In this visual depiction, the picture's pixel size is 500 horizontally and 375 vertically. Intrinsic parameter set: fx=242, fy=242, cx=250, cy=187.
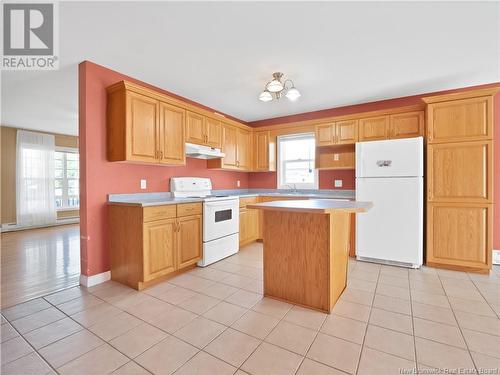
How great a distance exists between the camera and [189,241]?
3111 mm

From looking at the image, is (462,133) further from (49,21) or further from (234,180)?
(49,21)

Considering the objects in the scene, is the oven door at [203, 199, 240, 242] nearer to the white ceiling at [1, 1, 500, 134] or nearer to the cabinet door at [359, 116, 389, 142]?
the white ceiling at [1, 1, 500, 134]

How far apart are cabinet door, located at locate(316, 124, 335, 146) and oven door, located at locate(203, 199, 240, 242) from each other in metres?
1.79

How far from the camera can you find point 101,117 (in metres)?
2.82

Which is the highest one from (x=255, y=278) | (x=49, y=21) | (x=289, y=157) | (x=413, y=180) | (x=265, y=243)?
(x=49, y=21)

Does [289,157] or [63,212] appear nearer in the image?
[289,157]

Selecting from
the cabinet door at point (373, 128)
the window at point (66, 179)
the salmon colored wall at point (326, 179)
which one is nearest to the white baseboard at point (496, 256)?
the salmon colored wall at point (326, 179)

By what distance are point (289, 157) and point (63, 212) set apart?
6.44 metres

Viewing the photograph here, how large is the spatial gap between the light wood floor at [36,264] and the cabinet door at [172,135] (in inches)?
72.2

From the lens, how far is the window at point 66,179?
6723mm

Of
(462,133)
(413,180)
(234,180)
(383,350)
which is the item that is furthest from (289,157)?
(383,350)

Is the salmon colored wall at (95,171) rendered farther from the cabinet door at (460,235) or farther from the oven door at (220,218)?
the cabinet door at (460,235)

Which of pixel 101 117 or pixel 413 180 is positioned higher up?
pixel 101 117

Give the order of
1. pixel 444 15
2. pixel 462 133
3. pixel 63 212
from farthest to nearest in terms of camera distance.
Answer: pixel 63 212, pixel 462 133, pixel 444 15
